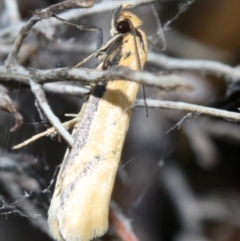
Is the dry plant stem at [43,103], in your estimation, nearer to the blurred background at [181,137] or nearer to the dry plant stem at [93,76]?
the dry plant stem at [93,76]

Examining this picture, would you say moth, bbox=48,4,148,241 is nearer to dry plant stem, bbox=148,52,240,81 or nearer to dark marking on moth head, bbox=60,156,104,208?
dark marking on moth head, bbox=60,156,104,208

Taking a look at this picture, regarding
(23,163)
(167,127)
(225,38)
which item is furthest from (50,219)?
(225,38)

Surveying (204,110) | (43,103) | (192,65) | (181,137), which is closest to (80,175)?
(43,103)

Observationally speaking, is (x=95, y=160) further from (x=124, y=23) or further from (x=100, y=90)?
(x=124, y=23)

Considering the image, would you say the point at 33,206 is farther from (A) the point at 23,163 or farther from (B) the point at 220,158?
(B) the point at 220,158

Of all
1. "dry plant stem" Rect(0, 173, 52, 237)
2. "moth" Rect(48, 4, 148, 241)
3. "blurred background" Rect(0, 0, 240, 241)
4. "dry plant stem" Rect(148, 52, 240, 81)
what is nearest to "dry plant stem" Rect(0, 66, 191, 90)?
"moth" Rect(48, 4, 148, 241)

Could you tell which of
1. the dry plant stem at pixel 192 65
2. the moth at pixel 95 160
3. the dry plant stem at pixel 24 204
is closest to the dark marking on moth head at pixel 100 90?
the moth at pixel 95 160

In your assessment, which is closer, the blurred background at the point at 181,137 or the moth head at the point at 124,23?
the moth head at the point at 124,23

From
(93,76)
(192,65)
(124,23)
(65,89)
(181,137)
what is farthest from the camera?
(181,137)
